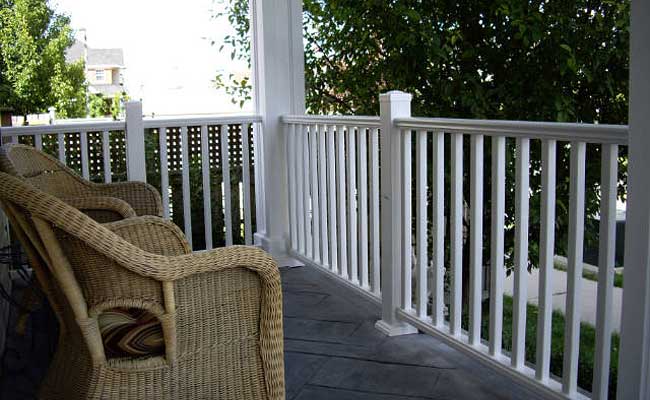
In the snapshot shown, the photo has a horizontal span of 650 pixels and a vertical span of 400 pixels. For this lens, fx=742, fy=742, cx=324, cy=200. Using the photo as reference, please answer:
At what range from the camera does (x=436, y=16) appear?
4953 mm

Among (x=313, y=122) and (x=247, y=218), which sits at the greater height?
(x=313, y=122)

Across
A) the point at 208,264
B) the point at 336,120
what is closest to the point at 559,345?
the point at 336,120

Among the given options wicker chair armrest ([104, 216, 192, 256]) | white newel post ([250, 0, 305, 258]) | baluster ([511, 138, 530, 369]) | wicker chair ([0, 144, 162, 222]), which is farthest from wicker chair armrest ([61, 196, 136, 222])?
baluster ([511, 138, 530, 369])

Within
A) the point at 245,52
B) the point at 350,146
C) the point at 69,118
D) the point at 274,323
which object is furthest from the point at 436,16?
the point at 274,323

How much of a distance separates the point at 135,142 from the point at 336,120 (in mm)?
1346

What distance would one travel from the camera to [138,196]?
3.60 meters

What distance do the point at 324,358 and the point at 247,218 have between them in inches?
78.3

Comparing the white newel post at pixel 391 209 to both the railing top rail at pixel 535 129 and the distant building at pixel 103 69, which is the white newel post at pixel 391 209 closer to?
the railing top rail at pixel 535 129

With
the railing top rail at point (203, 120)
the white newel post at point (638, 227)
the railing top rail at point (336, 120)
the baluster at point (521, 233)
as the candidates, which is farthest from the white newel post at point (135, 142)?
the white newel post at point (638, 227)

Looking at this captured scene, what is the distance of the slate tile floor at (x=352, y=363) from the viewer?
275 cm

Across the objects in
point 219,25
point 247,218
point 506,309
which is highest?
point 219,25

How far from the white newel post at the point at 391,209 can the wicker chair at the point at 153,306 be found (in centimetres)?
120

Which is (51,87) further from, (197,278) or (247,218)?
(197,278)

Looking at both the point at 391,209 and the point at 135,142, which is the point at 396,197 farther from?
the point at 135,142
